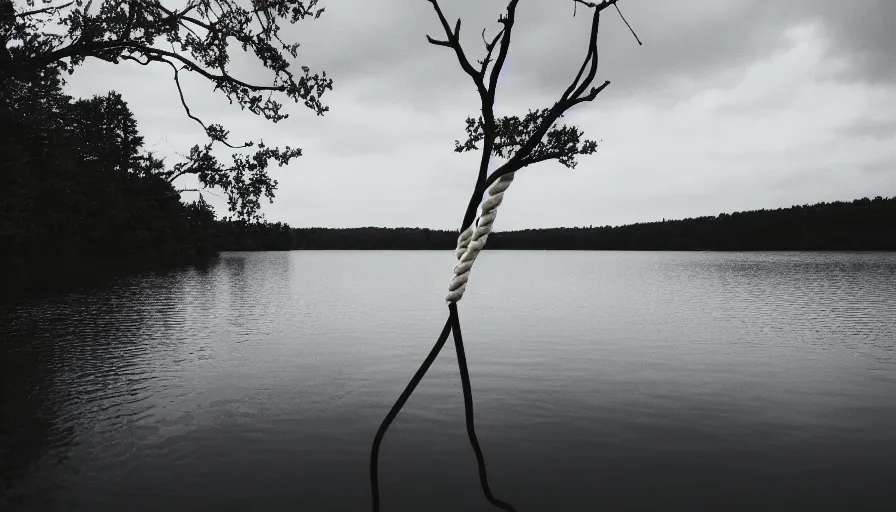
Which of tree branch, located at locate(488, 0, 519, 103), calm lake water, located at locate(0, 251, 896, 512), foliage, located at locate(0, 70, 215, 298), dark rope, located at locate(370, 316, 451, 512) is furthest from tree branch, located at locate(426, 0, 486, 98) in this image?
foliage, located at locate(0, 70, 215, 298)

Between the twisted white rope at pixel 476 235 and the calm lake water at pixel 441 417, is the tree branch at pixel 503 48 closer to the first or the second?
the twisted white rope at pixel 476 235

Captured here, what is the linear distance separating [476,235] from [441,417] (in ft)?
39.3

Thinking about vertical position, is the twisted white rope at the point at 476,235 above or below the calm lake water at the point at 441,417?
above

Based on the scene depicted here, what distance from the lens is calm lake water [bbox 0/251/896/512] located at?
10.0m

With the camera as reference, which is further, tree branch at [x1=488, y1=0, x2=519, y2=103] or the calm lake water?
the calm lake water

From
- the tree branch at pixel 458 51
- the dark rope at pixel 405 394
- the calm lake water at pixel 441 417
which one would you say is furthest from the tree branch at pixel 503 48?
the calm lake water at pixel 441 417

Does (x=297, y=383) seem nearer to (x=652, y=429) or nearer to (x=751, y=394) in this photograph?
(x=652, y=429)

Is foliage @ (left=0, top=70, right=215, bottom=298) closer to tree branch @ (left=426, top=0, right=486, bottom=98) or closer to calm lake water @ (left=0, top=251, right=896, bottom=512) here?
calm lake water @ (left=0, top=251, right=896, bottom=512)

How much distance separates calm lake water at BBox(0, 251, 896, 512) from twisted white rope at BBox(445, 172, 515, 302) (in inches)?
294

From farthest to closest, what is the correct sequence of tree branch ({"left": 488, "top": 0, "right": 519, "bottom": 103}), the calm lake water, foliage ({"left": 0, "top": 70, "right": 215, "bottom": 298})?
foliage ({"left": 0, "top": 70, "right": 215, "bottom": 298}), the calm lake water, tree branch ({"left": 488, "top": 0, "right": 519, "bottom": 103})

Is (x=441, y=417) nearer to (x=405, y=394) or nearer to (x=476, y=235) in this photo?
(x=405, y=394)

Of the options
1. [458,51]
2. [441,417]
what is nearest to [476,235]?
[458,51]

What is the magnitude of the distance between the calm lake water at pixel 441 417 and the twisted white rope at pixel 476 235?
7.47 metres

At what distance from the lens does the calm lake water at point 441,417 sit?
32.9 ft
